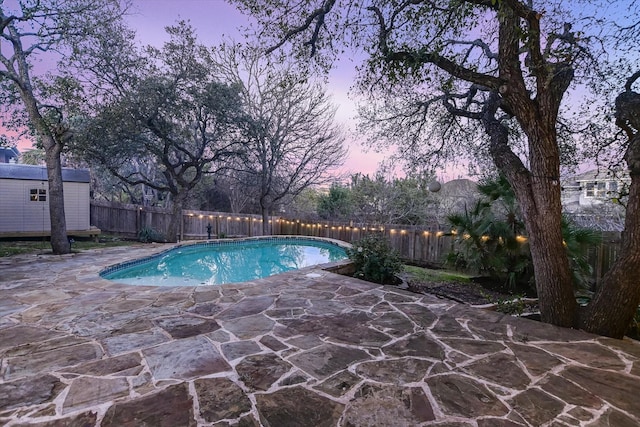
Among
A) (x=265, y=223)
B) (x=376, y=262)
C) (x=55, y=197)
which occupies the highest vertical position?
(x=55, y=197)

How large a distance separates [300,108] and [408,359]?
13424 mm

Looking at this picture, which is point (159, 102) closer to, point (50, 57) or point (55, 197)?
point (50, 57)

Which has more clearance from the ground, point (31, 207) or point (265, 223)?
point (31, 207)

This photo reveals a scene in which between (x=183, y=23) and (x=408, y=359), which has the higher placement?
(x=183, y=23)

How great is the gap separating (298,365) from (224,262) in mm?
7885

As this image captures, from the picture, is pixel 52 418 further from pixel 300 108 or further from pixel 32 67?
pixel 300 108

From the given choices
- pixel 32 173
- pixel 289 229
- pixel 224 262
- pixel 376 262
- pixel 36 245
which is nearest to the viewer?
pixel 376 262

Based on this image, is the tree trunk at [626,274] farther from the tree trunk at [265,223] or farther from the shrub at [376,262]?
the tree trunk at [265,223]

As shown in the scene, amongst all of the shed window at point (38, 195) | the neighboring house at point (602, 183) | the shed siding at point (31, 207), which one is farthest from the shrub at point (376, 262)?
the shed window at point (38, 195)

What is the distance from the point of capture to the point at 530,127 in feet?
11.3

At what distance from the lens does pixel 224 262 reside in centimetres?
988

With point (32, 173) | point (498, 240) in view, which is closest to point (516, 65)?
point (498, 240)

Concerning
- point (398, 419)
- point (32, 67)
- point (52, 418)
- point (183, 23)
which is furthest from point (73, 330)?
point (183, 23)

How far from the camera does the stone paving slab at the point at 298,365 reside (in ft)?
6.44
